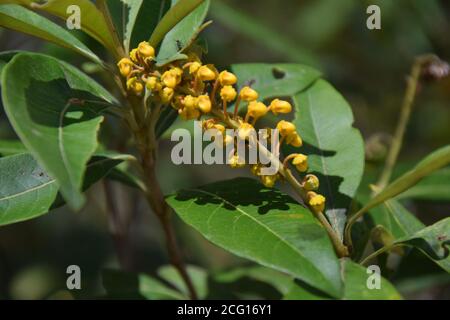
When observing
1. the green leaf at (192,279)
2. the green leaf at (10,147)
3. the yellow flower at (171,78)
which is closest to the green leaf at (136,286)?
the green leaf at (192,279)

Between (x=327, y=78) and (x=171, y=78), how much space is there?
203 cm

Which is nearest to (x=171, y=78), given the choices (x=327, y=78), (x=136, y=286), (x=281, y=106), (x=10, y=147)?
(x=281, y=106)

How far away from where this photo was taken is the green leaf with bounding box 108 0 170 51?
1.64 meters

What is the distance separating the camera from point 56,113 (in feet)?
4.50

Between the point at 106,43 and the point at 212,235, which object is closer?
the point at 212,235

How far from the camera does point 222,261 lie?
3811mm

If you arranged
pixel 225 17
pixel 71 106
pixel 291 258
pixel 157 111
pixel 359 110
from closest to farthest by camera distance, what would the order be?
pixel 291 258 < pixel 71 106 < pixel 157 111 < pixel 225 17 < pixel 359 110

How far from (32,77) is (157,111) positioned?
31cm

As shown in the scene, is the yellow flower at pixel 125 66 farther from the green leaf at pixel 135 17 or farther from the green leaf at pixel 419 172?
the green leaf at pixel 419 172

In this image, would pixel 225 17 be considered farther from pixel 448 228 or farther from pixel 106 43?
pixel 448 228

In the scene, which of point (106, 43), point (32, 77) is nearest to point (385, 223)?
point (106, 43)

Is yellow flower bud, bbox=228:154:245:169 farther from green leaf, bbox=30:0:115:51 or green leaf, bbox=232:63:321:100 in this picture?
green leaf, bbox=232:63:321:100

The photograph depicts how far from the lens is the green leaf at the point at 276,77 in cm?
195

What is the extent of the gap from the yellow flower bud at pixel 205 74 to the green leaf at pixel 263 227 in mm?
283
